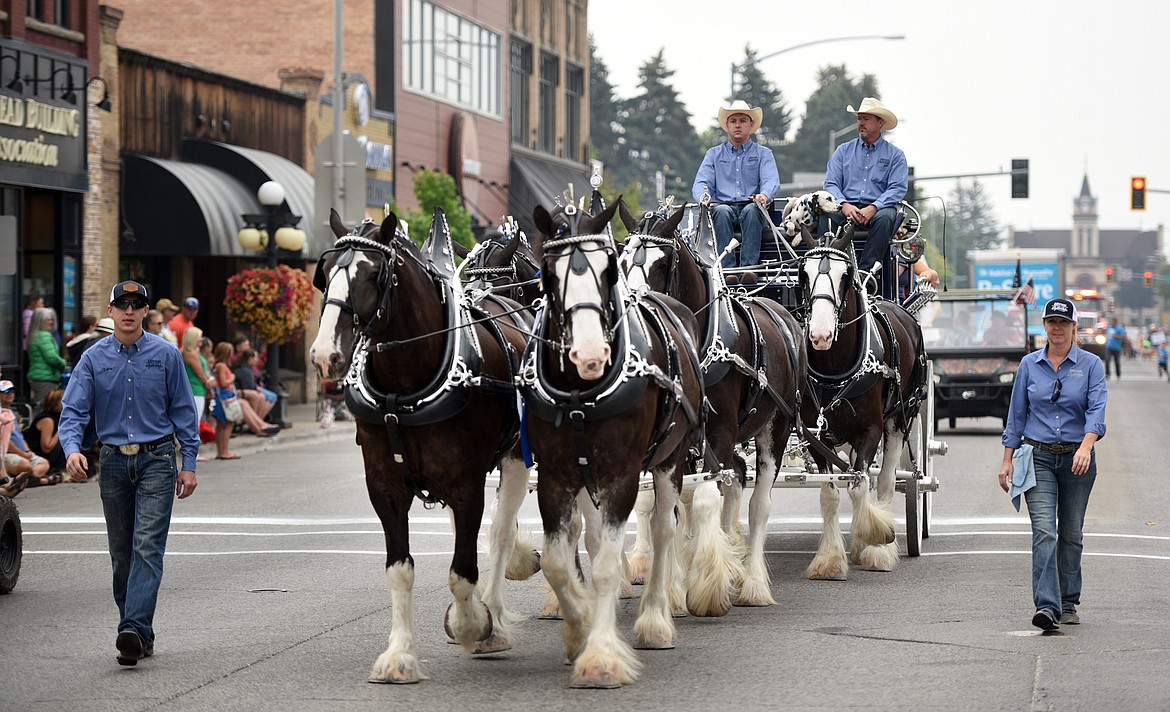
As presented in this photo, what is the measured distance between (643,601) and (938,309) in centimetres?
1999

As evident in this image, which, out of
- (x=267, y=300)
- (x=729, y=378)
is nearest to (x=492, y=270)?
(x=729, y=378)

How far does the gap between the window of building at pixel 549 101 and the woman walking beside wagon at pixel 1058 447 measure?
4374 centimetres

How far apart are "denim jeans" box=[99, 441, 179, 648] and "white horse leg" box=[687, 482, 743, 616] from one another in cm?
308

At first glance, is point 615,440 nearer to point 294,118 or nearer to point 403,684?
point 403,684

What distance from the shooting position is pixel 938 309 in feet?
91.0

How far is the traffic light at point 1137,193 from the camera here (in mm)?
43719

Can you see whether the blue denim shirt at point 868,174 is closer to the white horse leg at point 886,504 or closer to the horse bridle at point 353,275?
the white horse leg at point 886,504

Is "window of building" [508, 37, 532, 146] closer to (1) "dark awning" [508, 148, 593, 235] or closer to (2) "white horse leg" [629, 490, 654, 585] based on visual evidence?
(1) "dark awning" [508, 148, 593, 235]

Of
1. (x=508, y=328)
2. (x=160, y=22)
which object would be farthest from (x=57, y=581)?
(x=160, y=22)

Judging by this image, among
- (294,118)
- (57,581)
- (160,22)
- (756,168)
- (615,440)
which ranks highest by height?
(160,22)

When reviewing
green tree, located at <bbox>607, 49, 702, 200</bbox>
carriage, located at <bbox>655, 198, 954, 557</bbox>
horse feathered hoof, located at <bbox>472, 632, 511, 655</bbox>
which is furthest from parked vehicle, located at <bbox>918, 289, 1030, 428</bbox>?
green tree, located at <bbox>607, 49, 702, 200</bbox>

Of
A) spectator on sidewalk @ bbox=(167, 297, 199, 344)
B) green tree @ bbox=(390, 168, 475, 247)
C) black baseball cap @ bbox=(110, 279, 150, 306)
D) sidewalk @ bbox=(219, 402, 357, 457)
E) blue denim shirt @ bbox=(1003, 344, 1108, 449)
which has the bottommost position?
sidewalk @ bbox=(219, 402, 357, 457)

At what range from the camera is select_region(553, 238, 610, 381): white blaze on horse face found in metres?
7.38

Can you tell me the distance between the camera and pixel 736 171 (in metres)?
12.8
